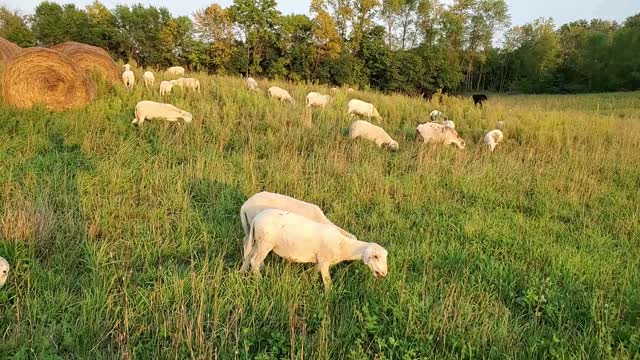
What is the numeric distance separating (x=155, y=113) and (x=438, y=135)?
6.62 meters

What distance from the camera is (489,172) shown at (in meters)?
8.02

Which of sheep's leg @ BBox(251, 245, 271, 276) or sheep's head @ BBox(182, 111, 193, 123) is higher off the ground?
sheep's head @ BBox(182, 111, 193, 123)

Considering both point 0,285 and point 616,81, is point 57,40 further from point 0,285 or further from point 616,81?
point 616,81

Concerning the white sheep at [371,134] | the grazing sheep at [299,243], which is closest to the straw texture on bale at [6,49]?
the white sheep at [371,134]

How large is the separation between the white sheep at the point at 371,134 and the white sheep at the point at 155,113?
149 inches

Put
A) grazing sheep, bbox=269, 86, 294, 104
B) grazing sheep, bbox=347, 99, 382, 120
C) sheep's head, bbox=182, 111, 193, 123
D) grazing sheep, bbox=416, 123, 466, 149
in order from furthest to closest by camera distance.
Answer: grazing sheep, bbox=269, 86, 294, 104 → grazing sheep, bbox=347, 99, 382, 120 → grazing sheep, bbox=416, 123, 466, 149 → sheep's head, bbox=182, 111, 193, 123

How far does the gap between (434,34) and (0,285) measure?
224 ft

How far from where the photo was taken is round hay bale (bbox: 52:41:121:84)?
39.8 feet

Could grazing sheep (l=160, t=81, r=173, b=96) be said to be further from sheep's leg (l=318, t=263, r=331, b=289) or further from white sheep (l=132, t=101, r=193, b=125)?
sheep's leg (l=318, t=263, r=331, b=289)

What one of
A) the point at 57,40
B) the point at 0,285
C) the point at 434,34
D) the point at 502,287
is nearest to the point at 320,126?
the point at 502,287

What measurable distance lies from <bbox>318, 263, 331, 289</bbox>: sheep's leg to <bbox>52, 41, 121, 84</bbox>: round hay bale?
1048 cm

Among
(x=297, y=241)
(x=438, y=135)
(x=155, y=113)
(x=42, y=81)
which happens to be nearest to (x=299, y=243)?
(x=297, y=241)

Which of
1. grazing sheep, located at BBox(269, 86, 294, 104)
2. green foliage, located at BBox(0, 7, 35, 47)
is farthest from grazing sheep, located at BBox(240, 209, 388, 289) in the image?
green foliage, located at BBox(0, 7, 35, 47)

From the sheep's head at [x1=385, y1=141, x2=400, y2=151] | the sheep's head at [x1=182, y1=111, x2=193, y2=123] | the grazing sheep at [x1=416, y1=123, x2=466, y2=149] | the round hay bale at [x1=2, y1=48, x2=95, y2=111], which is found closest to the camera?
the round hay bale at [x1=2, y1=48, x2=95, y2=111]
